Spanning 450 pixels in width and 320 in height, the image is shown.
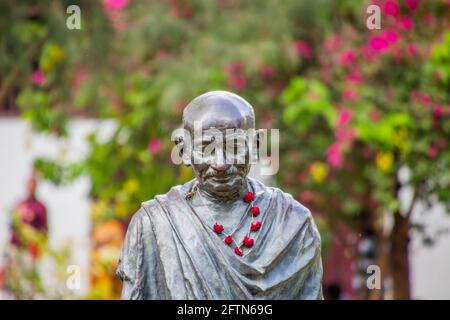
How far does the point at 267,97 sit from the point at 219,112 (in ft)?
30.7

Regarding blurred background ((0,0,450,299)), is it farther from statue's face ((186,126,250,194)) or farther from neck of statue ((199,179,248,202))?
statue's face ((186,126,250,194))

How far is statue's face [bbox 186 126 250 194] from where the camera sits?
6.28 m

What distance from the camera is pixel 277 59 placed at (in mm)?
15203

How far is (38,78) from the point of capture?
672 inches

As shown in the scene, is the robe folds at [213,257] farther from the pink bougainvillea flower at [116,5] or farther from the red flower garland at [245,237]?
the pink bougainvillea flower at [116,5]

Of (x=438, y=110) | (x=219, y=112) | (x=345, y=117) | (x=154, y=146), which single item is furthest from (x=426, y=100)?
(x=219, y=112)

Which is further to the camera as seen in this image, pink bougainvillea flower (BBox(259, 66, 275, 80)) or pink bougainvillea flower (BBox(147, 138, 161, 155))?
pink bougainvillea flower (BBox(147, 138, 161, 155))

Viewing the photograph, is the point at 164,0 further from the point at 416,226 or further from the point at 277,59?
the point at 416,226

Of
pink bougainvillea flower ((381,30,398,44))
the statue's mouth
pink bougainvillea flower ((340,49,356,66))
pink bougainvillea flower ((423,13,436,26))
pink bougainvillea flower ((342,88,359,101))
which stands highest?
pink bougainvillea flower ((423,13,436,26))

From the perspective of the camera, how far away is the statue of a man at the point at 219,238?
620 cm

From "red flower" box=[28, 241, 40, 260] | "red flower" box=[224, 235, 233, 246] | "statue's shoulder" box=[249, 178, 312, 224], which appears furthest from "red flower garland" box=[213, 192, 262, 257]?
"red flower" box=[28, 241, 40, 260]

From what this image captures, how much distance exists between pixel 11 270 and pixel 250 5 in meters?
3.82

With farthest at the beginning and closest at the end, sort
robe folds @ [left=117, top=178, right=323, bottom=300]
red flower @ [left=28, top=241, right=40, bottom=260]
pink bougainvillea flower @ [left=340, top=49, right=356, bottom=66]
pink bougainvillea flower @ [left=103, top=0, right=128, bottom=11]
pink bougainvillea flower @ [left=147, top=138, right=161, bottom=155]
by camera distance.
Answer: pink bougainvillea flower @ [left=103, top=0, right=128, bottom=11], red flower @ [left=28, top=241, right=40, bottom=260], pink bougainvillea flower @ [left=147, top=138, right=161, bottom=155], pink bougainvillea flower @ [left=340, top=49, right=356, bottom=66], robe folds @ [left=117, top=178, right=323, bottom=300]

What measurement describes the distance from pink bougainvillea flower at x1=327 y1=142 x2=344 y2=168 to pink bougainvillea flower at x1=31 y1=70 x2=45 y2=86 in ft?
12.4
